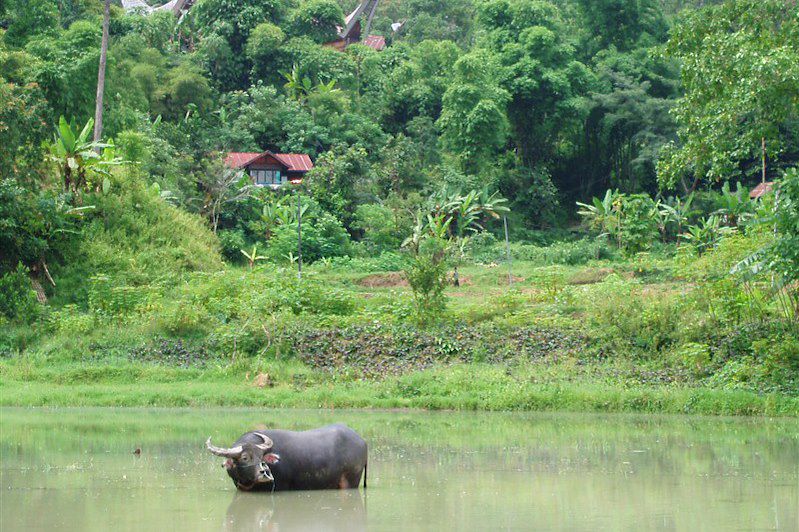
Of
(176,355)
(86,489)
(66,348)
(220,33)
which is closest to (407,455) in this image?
(86,489)

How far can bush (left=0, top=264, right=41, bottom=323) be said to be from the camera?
23.7m

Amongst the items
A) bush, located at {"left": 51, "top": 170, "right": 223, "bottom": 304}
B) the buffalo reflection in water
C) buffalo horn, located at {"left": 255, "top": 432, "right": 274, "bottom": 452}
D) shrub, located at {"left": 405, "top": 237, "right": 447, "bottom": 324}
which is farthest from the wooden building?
the buffalo reflection in water

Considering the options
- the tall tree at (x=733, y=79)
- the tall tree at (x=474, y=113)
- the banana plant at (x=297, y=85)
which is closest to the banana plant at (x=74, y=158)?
the tall tree at (x=733, y=79)

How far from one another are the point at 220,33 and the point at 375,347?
32.9 meters

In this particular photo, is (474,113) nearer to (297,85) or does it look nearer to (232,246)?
(297,85)

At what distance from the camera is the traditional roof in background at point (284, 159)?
4362cm

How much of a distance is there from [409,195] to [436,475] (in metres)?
29.6

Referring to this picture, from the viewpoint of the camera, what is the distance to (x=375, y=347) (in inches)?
849

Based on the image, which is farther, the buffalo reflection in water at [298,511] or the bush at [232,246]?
the bush at [232,246]

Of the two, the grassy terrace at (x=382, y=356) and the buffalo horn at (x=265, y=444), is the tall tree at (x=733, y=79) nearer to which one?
the grassy terrace at (x=382, y=356)

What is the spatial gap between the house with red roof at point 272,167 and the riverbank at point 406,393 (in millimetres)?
24267

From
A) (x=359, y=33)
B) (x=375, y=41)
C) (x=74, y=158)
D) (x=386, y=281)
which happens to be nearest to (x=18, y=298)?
(x=74, y=158)

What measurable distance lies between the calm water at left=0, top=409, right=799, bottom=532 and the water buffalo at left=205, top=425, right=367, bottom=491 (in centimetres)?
20

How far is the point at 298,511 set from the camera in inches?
386
